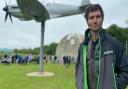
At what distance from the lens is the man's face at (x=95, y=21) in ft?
13.8

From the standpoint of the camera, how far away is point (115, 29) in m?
98.2

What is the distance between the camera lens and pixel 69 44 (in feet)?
263

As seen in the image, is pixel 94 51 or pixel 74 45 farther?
pixel 74 45

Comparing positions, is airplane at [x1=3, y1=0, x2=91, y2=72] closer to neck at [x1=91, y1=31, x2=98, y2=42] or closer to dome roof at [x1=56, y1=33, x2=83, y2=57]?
neck at [x1=91, y1=31, x2=98, y2=42]

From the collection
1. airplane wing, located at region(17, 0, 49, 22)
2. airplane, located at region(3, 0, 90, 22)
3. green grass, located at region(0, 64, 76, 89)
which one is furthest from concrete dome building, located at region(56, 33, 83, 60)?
green grass, located at region(0, 64, 76, 89)

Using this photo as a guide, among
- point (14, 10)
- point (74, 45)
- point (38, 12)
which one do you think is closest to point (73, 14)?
point (14, 10)

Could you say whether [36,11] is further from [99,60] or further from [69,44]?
[69,44]

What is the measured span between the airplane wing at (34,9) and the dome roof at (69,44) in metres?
45.7

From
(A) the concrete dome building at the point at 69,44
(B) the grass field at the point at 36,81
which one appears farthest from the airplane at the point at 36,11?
(A) the concrete dome building at the point at 69,44

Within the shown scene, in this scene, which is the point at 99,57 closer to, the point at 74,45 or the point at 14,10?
the point at 14,10

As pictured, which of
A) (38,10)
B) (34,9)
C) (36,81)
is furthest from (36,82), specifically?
(38,10)

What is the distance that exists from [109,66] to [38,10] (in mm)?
25899

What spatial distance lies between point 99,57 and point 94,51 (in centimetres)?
10

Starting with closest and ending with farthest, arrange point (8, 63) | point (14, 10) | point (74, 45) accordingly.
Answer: point (14, 10) < point (8, 63) < point (74, 45)
